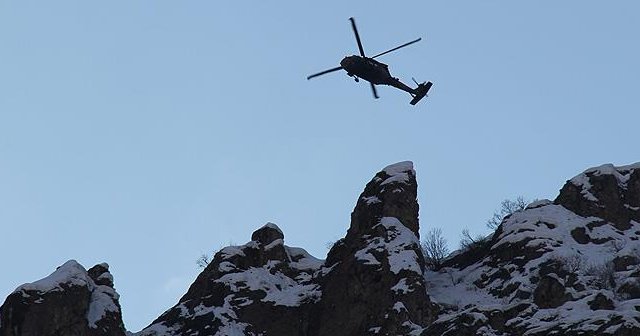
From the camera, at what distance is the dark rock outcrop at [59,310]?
74125mm

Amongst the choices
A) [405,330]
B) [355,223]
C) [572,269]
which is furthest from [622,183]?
[405,330]

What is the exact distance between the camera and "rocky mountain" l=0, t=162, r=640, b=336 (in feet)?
244

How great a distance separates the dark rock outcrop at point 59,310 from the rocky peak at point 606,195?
34310 millimetres

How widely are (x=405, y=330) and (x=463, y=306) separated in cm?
815

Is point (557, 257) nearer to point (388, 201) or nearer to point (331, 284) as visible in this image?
point (388, 201)

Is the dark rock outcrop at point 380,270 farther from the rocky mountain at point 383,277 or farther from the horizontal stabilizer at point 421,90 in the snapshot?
the horizontal stabilizer at point 421,90

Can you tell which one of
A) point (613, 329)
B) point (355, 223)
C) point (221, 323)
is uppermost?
point (355, 223)

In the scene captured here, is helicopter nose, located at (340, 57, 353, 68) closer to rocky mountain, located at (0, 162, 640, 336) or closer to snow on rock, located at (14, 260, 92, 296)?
rocky mountain, located at (0, 162, 640, 336)

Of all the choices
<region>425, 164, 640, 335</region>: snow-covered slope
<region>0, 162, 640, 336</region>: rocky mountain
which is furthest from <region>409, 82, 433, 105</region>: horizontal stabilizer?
<region>425, 164, 640, 335</region>: snow-covered slope

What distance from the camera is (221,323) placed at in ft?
265

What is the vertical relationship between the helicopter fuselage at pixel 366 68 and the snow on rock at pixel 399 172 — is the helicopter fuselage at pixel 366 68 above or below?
above

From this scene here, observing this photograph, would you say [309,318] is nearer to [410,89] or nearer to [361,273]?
[361,273]

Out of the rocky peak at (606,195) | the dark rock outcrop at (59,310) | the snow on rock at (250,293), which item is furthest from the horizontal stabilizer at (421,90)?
the dark rock outcrop at (59,310)

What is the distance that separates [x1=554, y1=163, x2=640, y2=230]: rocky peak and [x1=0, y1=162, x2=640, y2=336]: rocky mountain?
9cm
